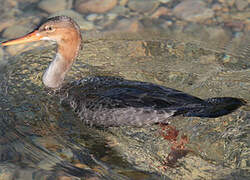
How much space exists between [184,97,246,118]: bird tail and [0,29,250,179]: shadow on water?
0.46 metres

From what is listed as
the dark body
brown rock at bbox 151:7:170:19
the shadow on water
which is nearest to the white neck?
the shadow on water

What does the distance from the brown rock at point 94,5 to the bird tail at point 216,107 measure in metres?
4.09

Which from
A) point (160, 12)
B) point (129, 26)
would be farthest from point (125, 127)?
point (160, 12)

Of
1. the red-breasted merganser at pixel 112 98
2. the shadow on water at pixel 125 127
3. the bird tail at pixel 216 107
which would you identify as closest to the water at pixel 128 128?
the shadow on water at pixel 125 127

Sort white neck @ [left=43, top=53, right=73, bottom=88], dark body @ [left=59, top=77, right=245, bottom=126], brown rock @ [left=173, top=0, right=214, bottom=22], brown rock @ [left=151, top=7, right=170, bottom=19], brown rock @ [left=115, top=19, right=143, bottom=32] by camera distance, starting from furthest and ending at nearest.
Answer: brown rock @ [left=151, top=7, right=170, bottom=19], brown rock @ [left=173, top=0, right=214, bottom=22], brown rock @ [left=115, top=19, right=143, bottom=32], white neck @ [left=43, top=53, right=73, bottom=88], dark body @ [left=59, top=77, right=245, bottom=126]

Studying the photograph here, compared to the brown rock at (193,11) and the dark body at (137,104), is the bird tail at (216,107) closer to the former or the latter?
the dark body at (137,104)

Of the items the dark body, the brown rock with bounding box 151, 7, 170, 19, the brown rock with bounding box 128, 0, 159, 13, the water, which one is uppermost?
the brown rock with bounding box 128, 0, 159, 13

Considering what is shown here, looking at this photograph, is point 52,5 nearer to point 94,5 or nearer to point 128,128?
point 94,5

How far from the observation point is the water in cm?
426

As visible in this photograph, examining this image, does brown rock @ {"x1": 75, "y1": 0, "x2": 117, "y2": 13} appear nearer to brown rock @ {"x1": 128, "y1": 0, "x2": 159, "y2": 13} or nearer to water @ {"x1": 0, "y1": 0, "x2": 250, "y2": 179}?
brown rock @ {"x1": 128, "y1": 0, "x2": 159, "y2": 13}

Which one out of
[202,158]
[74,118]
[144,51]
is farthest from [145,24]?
[202,158]

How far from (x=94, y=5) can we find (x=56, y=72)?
3059 millimetres

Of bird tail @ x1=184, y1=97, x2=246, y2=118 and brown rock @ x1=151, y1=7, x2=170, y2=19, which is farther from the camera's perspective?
brown rock @ x1=151, y1=7, x2=170, y2=19

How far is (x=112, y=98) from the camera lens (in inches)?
187
